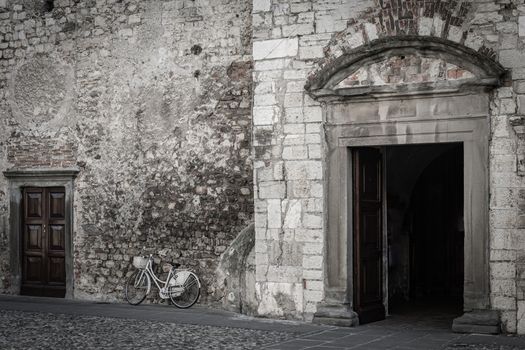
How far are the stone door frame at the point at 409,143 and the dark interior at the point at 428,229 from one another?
2.56 metres

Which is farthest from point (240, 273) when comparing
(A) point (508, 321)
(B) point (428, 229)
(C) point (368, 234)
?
(B) point (428, 229)

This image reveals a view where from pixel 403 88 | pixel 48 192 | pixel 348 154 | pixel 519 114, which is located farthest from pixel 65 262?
pixel 519 114

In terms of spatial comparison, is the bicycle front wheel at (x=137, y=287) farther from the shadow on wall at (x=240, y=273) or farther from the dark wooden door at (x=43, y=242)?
the dark wooden door at (x=43, y=242)

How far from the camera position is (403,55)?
9.50 metres

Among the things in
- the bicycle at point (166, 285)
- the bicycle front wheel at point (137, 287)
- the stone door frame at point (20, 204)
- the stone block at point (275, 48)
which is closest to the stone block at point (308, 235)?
the bicycle at point (166, 285)

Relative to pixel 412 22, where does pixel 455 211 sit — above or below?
below

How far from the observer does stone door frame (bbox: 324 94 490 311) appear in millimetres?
9055

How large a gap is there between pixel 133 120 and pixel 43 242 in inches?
97.0

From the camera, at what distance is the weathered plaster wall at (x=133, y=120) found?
11.5m

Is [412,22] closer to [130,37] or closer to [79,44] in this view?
[130,37]

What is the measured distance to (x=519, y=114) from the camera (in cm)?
891

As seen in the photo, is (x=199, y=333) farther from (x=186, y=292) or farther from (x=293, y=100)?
(x=293, y=100)

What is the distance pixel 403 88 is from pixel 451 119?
62 centimetres

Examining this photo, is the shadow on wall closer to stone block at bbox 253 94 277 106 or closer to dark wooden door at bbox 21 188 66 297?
stone block at bbox 253 94 277 106
